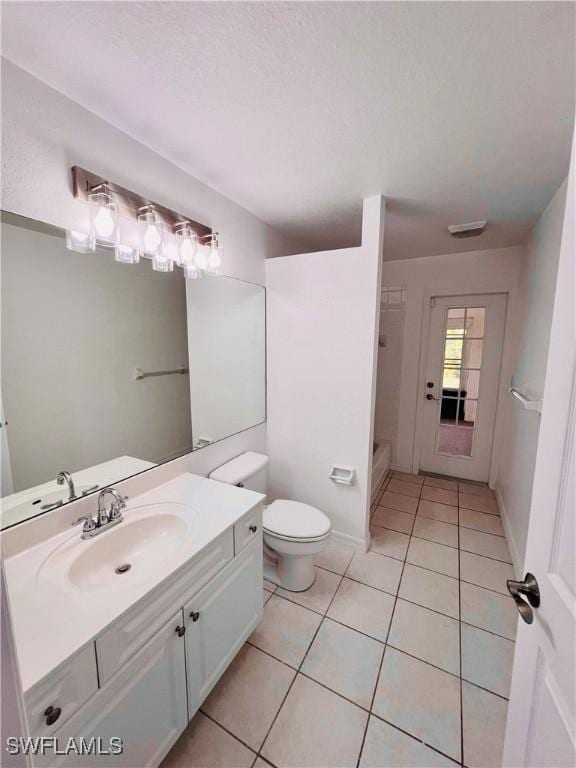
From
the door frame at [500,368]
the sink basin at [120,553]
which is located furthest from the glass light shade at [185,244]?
the door frame at [500,368]

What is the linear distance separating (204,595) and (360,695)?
860 millimetres

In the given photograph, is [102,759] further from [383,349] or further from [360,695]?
[383,349]

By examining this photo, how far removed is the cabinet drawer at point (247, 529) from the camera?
1.35 meters

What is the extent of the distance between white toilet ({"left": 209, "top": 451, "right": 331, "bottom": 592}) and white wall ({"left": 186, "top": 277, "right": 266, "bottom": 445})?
0.87 feet

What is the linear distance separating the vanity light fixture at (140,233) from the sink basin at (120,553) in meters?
1.14

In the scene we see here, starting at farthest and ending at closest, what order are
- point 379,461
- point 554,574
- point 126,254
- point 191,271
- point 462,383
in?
point 462,383 → point 379,461 → point 191,271 → point 126,254 → point 554,574

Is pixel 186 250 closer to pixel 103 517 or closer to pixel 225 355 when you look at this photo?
pixel 225 355

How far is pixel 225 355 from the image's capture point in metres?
2.17

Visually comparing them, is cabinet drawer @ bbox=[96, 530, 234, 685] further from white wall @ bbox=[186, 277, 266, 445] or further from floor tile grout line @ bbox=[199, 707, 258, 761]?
white wall @ bbox=[186, 277, 266, 445]

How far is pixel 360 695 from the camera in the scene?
1354 mm

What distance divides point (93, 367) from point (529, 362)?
2.74 metres

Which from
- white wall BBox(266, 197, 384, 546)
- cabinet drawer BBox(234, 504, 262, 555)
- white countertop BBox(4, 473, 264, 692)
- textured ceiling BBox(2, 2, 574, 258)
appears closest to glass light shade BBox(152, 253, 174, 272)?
textured ceiling BBox(2, 2, 574, 258)

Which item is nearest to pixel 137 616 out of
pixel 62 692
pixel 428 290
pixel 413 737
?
pixel 62 692

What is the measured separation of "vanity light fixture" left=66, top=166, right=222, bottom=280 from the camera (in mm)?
1247
